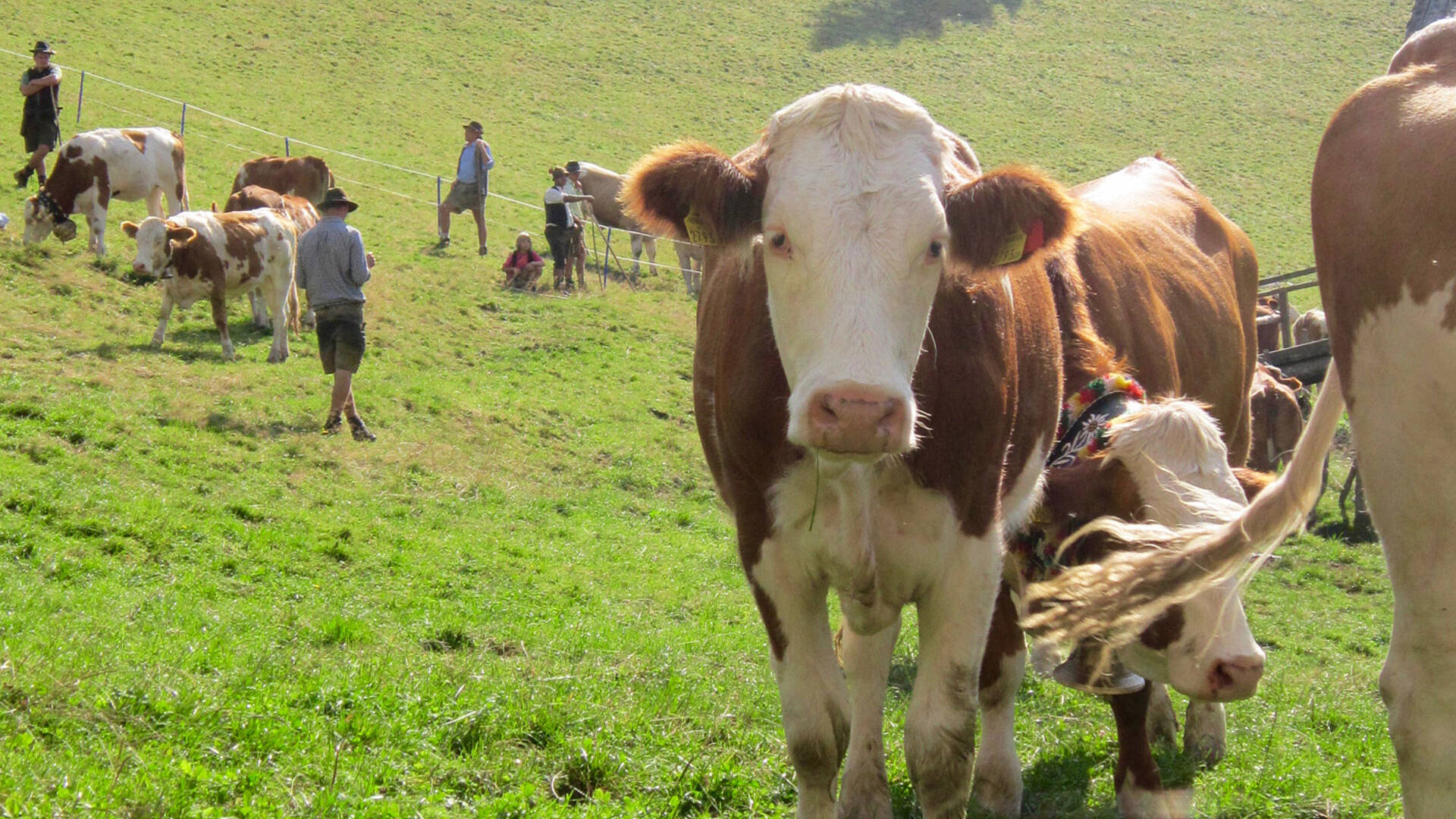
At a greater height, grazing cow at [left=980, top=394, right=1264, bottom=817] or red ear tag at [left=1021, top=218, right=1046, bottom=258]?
red ear tag at [left=1021, top=218, right=1046, bottom=258]

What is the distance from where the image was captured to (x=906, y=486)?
3.82 metres

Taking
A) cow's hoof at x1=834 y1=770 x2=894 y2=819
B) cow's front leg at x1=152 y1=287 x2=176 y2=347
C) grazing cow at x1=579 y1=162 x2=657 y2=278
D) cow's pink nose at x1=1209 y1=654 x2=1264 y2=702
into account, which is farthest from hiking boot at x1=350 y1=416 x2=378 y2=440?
grazing cow at x1=579 y1=162 x2=657 y2=278

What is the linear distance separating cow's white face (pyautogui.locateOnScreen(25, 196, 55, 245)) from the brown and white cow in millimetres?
12973

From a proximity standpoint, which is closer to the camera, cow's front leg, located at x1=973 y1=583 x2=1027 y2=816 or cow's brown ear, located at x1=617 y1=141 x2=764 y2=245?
cow's brown ear, located at x1=617 y1=141 x2=764 y2=245

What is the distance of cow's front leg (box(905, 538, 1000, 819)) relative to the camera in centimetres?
391

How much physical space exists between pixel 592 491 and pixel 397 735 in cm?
754

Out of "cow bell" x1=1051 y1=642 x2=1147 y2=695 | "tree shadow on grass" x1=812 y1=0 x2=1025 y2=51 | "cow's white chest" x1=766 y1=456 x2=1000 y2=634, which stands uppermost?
"tree shadow on grass" x1=812 y1=0 x2=1025 y2=51

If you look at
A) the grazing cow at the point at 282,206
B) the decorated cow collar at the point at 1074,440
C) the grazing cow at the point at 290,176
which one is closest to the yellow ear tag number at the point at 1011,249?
the decorated cow collar at the point at 1074,440

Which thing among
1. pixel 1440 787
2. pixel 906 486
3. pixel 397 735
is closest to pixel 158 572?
pixel 397 735

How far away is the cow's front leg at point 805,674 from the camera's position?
13.3 feet

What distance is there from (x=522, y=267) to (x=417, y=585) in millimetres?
11652

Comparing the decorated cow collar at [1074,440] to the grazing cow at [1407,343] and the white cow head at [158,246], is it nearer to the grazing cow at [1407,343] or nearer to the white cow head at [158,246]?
the grazing cow at [1407,343]

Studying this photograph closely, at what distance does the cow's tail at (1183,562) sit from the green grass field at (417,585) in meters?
1.39

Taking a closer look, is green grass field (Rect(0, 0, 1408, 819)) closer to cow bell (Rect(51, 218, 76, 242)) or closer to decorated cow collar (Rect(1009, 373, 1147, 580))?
cow bell (Rect(51, 218, 76, 242))
